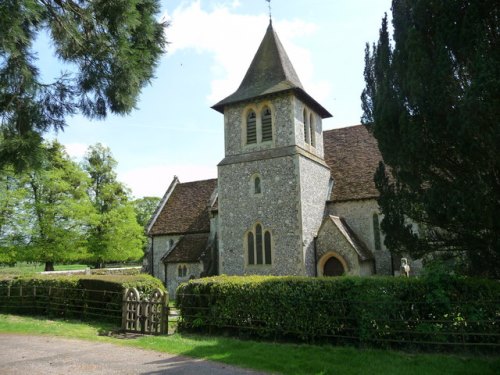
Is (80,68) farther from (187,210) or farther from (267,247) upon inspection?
(187,210)

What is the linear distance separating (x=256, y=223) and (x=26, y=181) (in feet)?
53.4

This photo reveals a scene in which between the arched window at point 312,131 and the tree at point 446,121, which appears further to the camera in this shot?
the arched window at point 312,131

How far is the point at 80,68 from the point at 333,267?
14.0 metres

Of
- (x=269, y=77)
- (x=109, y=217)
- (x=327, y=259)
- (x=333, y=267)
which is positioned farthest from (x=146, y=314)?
(x=109, y=217)

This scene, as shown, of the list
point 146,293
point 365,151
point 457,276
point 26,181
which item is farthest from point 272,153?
point 26,181

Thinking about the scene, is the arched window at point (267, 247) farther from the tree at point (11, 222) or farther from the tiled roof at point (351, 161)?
the tree at point (11, 222)

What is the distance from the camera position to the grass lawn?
7277 mm

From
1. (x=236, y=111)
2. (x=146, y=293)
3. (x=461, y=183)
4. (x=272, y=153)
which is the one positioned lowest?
(x=146, y=293)

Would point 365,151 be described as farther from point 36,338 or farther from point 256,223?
point 36,338

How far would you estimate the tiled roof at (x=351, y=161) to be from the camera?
20000mm

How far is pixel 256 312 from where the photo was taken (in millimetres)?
10453

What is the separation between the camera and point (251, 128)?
19.9m

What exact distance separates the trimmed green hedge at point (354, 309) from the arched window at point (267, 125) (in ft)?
31.1

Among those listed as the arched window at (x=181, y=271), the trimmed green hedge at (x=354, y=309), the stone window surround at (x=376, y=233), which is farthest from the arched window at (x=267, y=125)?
the trimmed green hedge at (x=354, y=309)
